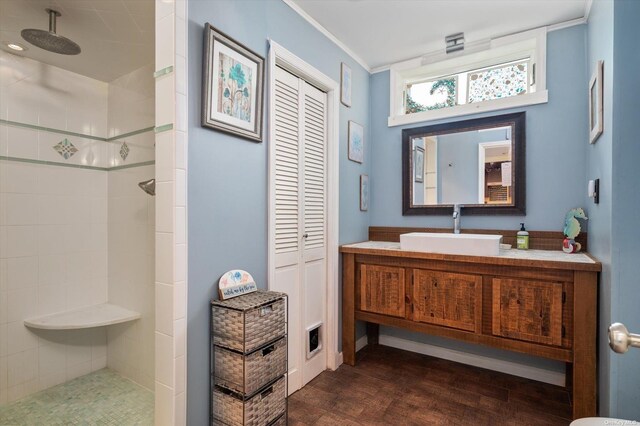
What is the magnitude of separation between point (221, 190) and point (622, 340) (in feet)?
4.92

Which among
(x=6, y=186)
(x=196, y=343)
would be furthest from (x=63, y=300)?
(x=196, y=343)

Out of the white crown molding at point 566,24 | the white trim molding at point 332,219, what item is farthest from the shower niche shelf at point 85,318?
the white crown molding at point 566,24

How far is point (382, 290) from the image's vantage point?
235 centimetres

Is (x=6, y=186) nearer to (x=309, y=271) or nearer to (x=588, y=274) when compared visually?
(x=309, y=271)

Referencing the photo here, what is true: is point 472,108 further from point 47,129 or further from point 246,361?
point 47,129

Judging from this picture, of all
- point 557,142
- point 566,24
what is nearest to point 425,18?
point 566,24

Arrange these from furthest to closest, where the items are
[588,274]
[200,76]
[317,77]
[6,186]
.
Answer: [317,77] → [6,186] → [588,274] → [200,76]

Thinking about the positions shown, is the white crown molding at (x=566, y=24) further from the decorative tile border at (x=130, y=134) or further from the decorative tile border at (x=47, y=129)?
the decorative tile border at (x=47, y=129)

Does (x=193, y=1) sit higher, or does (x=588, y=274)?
(x=193, y=1)

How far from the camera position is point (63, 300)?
91.6 inches

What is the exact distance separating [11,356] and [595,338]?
137 inches

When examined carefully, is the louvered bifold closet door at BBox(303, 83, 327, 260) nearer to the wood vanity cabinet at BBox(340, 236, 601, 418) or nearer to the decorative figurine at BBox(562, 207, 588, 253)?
the wood vanity cabinet at BBox(340, 236, 601, 418)

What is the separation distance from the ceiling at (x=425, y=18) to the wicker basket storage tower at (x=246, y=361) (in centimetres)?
188

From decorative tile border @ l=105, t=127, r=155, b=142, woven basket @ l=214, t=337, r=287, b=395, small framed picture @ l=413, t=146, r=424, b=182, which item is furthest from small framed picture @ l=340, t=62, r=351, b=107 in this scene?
woven basket @ l=214, t=337, r=287, b=395
